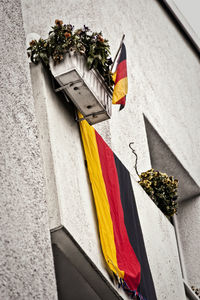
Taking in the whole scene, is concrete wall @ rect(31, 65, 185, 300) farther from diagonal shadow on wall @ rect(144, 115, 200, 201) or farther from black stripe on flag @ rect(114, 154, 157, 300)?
diagonal shadow on wall @ rect(144, 115, 200, 201)

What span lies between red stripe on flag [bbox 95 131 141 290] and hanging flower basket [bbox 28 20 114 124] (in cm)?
42

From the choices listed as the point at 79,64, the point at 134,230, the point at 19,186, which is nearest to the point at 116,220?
the point at 134,230

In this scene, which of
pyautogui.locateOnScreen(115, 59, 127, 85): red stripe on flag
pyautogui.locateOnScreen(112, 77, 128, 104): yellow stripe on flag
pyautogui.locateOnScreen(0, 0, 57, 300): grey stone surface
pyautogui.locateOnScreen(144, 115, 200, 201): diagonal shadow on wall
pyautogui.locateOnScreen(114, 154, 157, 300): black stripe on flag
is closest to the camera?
pyautogui.locateOnScreen(0, 0, 57, 300): grey stone surface

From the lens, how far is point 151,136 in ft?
33.6

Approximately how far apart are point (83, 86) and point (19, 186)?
6.61 ft

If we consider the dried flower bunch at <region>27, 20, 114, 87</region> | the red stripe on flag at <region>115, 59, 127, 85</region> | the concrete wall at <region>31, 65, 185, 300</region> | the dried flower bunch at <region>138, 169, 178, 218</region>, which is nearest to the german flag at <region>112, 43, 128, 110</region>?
the red stripe on flag at <region>115, 59, 127, 85</region>

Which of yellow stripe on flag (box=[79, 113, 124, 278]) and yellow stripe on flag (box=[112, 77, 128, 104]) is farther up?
yellow stripe on flag (box=[112, 77, 128, 104])

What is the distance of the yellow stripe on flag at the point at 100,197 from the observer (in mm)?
5590

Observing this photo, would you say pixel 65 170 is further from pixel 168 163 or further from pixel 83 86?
pixel 168 163

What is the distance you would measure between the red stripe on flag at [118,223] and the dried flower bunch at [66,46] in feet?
2.74

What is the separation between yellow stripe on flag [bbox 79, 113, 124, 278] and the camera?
559 centimetres

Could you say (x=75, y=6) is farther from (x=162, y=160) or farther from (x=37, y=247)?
(x=37, y=247)

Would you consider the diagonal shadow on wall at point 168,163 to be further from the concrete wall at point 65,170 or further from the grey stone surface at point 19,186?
the grey stone surface at point 19,186

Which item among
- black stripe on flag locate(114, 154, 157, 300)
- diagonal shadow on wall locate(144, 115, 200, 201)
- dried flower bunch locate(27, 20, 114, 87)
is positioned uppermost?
dried flower bunch locate(27, 20, 114, 87)
